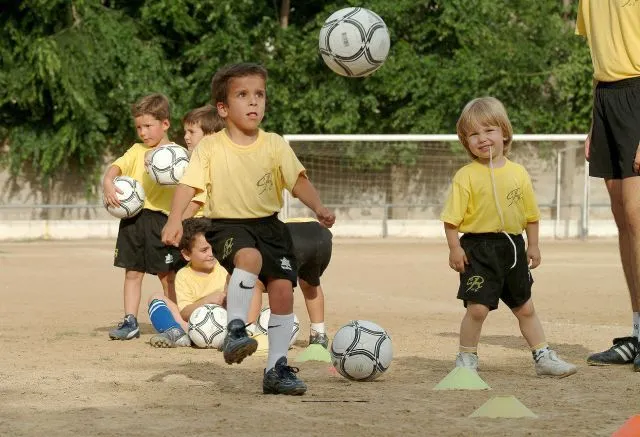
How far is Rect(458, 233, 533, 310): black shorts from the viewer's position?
21.8 feet

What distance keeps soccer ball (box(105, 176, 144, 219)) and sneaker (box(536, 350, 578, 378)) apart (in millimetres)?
3473

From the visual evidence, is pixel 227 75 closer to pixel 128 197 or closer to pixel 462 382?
pixel 462 382

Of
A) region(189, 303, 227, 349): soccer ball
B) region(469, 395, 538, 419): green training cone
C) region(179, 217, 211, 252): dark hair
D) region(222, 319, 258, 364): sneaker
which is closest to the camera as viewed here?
region(469, 395, 538, 419): green training cone

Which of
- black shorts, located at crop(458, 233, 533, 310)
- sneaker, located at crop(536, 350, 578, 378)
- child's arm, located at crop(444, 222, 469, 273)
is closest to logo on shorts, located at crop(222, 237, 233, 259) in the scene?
child's arm, located at crop(444, 222, 469, 273)

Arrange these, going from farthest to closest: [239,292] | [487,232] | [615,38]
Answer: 1. [615,38]
2. [487,232]
3. [239,292]

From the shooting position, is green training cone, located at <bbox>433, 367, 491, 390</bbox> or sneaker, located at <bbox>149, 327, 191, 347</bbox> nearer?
green training cone, located at <bbox>433, 367, 491, 390</bbox>

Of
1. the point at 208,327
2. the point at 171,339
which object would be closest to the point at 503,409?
the point at 208,327

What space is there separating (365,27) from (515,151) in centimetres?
1600

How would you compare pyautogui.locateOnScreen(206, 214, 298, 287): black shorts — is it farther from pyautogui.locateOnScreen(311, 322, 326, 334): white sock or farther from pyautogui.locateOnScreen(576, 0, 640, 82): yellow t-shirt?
pyautogui.locateOnScreen(576, 0, 640, 82): yellow t-shirt

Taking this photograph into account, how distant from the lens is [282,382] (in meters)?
6.00

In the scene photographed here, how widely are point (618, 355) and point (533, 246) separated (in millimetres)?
918

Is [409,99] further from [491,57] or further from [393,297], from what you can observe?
[393,297]

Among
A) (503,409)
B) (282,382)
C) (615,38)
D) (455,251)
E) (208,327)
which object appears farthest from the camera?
(208,327)

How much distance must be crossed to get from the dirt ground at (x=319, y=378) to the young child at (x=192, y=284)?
0.95 ft
